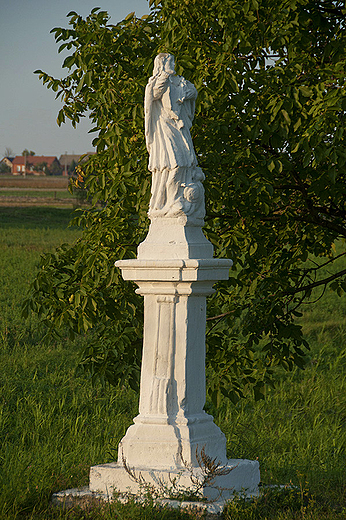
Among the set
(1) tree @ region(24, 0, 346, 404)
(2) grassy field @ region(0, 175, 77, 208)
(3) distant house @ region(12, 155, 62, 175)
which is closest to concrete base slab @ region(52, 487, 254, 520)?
(1) tree @ region(24, 0, 346, 404)

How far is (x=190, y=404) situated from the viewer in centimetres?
407

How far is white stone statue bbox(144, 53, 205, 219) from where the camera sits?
4.25m

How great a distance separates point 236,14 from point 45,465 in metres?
3.87

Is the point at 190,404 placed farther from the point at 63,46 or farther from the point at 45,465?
the point at 63,46

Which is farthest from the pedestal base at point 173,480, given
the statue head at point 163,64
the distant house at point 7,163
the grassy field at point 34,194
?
the distant house at point 7,163

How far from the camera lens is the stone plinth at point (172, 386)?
155 inches

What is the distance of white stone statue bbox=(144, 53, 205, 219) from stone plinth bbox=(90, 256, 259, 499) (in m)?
0.30

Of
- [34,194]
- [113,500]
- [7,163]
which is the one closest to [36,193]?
[34,194]

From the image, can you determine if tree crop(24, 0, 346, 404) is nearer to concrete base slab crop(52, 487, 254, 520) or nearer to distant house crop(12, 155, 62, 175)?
concrete base slab crop(52, 487, 254, 520)

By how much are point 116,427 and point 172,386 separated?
146 inches

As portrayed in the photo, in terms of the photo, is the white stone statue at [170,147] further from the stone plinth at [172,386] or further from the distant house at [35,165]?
the distant house at [35,165]

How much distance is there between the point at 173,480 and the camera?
379 centimetres

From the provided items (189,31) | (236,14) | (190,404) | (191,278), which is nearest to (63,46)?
(189,31)

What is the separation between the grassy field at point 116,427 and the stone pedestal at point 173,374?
0.25 m
